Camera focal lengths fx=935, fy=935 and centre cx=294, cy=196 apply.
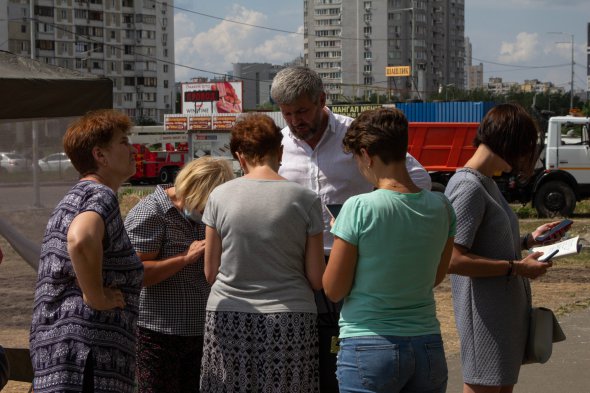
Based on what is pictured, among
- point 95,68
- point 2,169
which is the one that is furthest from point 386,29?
point 2,169

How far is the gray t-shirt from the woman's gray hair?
46cm

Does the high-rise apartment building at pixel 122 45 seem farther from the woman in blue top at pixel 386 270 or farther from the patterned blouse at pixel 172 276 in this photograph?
the woman in blue top at pixel 386 270

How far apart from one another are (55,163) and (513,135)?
3.34 m

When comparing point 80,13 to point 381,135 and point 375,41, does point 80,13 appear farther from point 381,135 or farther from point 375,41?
point 381,135

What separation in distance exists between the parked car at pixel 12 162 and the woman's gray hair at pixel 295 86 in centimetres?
263

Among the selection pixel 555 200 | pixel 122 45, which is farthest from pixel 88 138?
pixel 122 45

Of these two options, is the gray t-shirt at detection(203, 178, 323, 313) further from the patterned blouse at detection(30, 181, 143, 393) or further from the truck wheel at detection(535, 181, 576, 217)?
the truck wheel at detection(535, 181, 576, 217)

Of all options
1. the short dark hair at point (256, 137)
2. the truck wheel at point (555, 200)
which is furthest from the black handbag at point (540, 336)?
the truck wheel at point (555, 200)

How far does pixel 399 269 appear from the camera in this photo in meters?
3.26

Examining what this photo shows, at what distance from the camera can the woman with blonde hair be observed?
408 cm

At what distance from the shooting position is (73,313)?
3.51 metres

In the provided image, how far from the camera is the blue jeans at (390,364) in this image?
3232 millimetres

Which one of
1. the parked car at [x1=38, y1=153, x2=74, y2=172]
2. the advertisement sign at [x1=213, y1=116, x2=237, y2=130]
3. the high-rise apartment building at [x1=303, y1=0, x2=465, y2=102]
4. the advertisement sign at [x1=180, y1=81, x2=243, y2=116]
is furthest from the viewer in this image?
the high-rise apartment building at [x1=303, y1=0, x2=465, y2=102]

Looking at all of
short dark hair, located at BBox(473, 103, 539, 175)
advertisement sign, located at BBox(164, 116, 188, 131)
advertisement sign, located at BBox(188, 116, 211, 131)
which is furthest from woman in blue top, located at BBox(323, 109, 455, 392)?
advertisement sign, located at BBox(164, 116, 188, 131)
